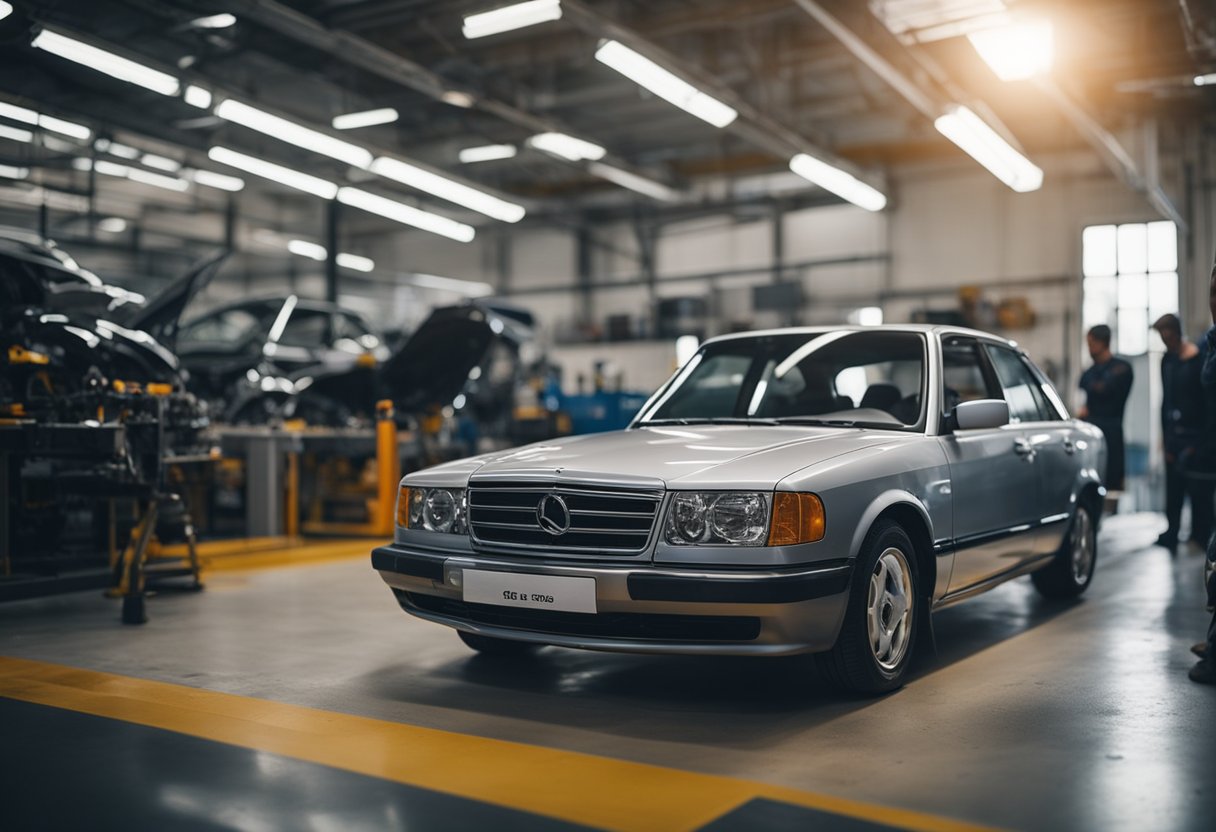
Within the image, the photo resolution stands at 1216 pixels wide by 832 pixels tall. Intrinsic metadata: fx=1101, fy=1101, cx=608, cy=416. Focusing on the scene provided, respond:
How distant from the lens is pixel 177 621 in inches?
191

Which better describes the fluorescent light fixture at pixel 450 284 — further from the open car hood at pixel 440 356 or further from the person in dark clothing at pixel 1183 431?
the person in dark clothing at pixel 1183 431

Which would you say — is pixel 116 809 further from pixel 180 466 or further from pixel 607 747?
pixel 180 466

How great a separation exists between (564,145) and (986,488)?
1017 centimetres

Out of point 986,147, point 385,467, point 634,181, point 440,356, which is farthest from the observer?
point 634,181

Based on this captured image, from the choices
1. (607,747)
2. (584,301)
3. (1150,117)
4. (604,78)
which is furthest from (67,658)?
(584,301)

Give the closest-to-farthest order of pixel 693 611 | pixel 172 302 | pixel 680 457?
pixel 693 611, pixel 680 457, pixel 172 302

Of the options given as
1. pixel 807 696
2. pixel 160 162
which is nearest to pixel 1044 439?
pixel 807 696

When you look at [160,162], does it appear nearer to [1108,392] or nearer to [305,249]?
[305,249]

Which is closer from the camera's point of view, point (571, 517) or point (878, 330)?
point (571, 517)

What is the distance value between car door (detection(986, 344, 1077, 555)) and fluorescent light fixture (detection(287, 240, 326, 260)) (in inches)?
708

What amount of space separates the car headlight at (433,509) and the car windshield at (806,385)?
1.03 metres

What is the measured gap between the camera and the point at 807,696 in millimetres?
3395

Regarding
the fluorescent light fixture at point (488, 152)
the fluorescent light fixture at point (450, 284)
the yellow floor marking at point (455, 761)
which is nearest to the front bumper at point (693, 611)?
the yellow floor marking at point (455, 761)

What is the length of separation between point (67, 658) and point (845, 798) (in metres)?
2.97
